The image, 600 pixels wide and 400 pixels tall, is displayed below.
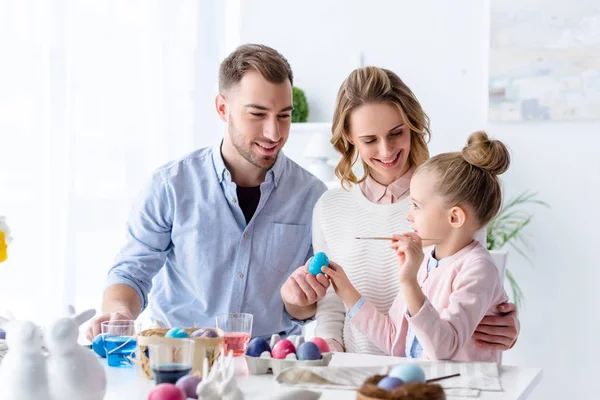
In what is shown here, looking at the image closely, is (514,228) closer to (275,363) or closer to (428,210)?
(428,210)

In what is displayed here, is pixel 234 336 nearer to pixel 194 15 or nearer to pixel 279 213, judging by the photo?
pixel 279 213

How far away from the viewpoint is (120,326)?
172 centimetres

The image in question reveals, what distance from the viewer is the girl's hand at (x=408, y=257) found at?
171 cm

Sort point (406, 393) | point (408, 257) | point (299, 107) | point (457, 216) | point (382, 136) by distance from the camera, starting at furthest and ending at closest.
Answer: point (299, 107), point (382, 136), point (457, 216), point (408, 257), point (406, 393)

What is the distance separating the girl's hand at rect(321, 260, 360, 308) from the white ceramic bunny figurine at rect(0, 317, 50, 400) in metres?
0.85

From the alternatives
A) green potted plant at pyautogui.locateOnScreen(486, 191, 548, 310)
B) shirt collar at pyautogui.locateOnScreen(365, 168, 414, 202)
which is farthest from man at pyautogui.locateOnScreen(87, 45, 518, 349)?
green potted plant at pyautogui.locateOnScreen(486, 191, 548, 310)

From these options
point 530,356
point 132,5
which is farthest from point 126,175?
point 530,356

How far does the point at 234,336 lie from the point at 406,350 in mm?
516

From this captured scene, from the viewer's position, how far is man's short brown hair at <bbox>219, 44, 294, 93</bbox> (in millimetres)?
2453

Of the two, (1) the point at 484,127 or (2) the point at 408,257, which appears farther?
(1) the point at 484,127

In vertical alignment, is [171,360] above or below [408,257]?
below

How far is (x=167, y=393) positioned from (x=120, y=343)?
19.5 inches

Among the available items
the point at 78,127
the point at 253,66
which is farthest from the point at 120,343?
the point at 78,127

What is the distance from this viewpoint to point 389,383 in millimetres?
1188
